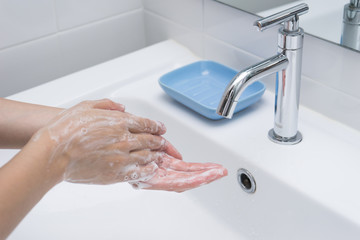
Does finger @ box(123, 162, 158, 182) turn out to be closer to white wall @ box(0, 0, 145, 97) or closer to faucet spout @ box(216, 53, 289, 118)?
faucet spout @ box(216, 53, 289, 118)

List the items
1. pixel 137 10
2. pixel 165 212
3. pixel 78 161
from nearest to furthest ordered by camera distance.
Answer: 1. pixel 78 161
2. pixel 165 212
3. pixel 137 10

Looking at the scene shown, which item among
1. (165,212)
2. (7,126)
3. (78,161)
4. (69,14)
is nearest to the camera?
(78,161)

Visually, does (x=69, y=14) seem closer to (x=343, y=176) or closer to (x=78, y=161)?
(x=78, y=161)

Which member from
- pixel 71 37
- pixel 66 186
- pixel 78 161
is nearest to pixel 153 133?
pixel 78 161

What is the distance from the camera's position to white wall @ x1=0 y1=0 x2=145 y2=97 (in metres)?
0.92

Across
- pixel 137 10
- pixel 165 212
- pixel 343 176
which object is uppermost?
pixel 137 10

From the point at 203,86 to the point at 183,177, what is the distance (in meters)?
0.28

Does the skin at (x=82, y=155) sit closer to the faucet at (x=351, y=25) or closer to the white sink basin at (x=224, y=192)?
the white sink basin at (x=224, y=192)

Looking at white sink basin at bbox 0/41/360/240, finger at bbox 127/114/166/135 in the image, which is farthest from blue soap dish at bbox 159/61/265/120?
finger at bbox 127/114/166/135

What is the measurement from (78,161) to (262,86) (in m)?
0.40

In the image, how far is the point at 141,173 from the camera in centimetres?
66

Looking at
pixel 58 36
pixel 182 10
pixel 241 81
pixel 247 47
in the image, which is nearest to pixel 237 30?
pixel 247 47

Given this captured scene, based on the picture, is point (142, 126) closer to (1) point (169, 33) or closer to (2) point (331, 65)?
(2) point (331, 65)

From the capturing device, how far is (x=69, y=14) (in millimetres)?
988
